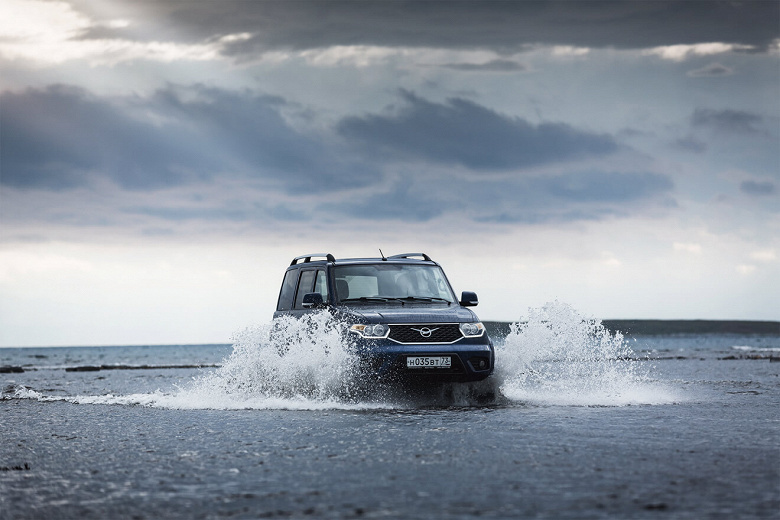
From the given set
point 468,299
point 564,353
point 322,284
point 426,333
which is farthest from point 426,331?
point 564,353

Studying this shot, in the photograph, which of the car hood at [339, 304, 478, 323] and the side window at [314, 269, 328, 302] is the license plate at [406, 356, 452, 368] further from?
the side window at [314, 269, 328, 302]

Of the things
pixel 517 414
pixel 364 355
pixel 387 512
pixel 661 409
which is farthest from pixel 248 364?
pixel 387 512

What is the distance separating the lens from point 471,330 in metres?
13.4

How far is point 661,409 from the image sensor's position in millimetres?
12680

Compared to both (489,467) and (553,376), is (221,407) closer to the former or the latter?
(489,467)

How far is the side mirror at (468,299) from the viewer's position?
14500mm

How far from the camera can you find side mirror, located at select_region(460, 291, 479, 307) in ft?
47.6

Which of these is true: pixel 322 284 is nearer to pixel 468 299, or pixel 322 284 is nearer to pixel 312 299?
pixel 312 299

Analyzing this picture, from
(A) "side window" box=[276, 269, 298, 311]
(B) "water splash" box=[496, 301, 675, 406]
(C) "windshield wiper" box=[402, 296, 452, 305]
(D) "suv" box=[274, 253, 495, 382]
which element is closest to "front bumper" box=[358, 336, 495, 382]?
(D) "suv" box=[274, 253, 495, 382]

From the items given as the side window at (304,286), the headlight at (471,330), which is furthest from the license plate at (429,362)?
the side window at (304,286)

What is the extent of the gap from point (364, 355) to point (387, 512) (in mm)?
7180

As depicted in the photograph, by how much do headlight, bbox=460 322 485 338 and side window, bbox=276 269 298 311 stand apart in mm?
3595

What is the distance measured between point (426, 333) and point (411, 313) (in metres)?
0.40

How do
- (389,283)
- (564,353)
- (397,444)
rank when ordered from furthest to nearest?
(564,353) < (389,283) < (397,444)
